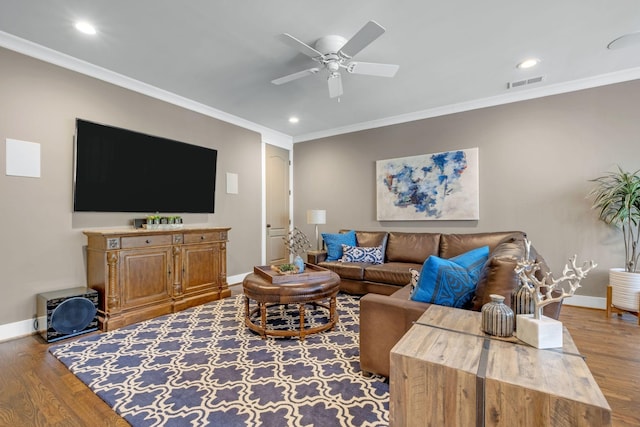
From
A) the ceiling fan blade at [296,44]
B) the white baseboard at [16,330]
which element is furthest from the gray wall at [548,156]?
the white baseboard at [16,330]

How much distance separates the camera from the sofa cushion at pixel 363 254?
14.3 feet

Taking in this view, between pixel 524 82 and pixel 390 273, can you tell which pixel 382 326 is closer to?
pixel 390 273

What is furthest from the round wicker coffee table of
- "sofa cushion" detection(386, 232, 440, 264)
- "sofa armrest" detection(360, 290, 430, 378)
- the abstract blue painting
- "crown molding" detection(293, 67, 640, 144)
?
"crown molding" detection(293, 67, 640, 144)

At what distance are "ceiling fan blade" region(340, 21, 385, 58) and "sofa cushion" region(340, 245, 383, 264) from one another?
8.99 ft

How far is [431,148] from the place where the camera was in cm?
462

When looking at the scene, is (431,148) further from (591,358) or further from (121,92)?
(121,92)

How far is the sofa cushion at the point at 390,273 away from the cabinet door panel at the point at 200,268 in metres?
2.08

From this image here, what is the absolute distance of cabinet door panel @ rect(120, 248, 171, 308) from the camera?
309 centimetres

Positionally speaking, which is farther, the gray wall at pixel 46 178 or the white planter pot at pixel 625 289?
the white planter pot at pixel 625 289

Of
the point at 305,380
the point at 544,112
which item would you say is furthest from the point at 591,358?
the point at 544,112

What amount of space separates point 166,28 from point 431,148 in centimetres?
377

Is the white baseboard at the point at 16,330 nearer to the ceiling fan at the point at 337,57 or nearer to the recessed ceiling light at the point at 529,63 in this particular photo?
the ceiling fan at the point at 337,57

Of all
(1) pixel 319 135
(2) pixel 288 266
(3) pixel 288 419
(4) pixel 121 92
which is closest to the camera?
(3) pixel 288 419

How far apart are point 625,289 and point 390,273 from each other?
2436 mm
